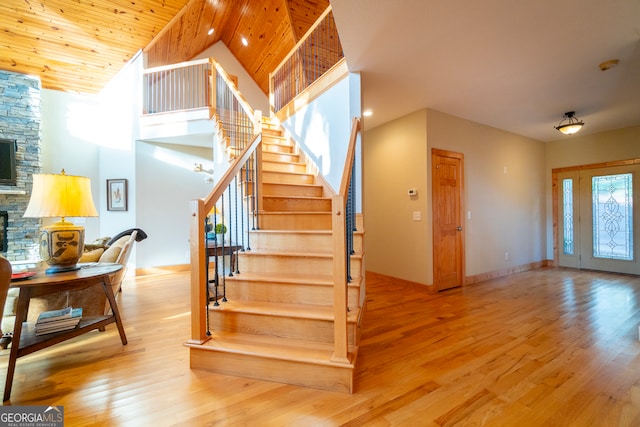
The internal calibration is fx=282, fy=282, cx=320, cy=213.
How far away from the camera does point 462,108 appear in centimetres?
403

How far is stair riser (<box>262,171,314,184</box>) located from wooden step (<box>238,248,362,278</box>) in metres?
1.30

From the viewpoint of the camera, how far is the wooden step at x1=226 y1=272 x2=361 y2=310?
228 centimetres

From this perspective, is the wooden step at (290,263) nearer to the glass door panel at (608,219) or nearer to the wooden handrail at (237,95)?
the wooden handrail at (237,95)

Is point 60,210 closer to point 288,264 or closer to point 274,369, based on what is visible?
point 288,264

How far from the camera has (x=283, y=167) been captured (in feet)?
13.3

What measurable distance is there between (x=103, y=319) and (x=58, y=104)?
506 cm

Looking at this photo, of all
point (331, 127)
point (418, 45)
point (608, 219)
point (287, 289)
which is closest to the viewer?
point (287, 289)

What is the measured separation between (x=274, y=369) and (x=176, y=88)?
6505 millimetres

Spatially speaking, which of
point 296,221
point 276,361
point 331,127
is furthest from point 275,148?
point 276,361

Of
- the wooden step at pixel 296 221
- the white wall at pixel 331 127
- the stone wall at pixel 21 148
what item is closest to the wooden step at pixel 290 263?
the wooden step at pixel 296 221

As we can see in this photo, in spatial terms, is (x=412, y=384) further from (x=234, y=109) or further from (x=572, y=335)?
(x=234, y=109)

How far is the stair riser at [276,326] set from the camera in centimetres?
204

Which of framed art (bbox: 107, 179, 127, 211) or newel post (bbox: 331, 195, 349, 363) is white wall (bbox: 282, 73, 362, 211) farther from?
framed art (bbox: 107, 179, 127, 211)

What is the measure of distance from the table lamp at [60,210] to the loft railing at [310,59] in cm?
312
